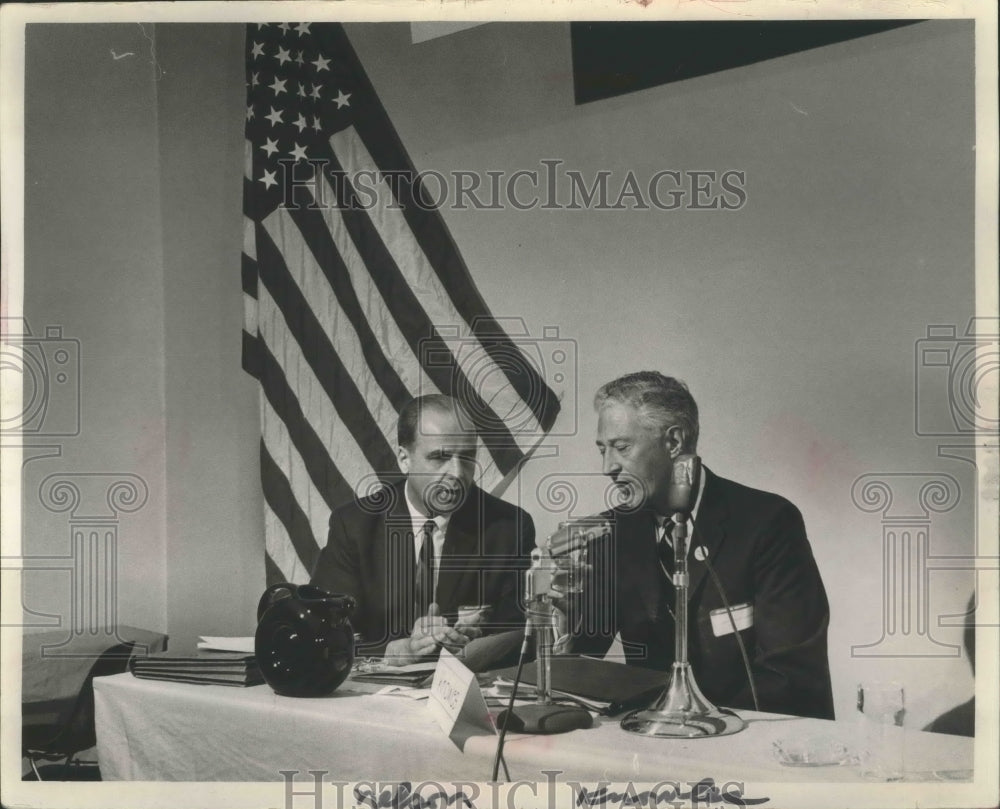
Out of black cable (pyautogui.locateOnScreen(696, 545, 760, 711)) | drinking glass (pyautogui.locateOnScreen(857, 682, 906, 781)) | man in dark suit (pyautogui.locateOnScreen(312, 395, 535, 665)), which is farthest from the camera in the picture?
man in dark suit (pyautogui.locateOnScreen(312, 395, 535, 665))

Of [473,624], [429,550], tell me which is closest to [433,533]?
[429,550]

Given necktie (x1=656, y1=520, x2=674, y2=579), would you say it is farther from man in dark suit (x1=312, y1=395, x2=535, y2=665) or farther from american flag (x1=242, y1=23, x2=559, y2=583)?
american flag (x1=242, y1=23, x2=559, y2=583)

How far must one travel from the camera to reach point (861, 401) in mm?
2717

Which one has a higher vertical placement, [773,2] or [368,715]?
[773,2]

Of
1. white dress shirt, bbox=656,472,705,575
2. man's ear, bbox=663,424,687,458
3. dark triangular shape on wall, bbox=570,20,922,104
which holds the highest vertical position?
dark triangular shape on wall, bbox=570,20,922,104

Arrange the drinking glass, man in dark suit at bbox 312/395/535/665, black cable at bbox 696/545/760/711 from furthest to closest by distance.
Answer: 1. man in dark suit at bbox 312/395/535/665
2. black cable at bbox 696/545/760/711
3. the drinking glass

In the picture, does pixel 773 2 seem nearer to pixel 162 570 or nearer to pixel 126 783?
pixel 162 570

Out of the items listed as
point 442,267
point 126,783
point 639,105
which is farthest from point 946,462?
point 126,783

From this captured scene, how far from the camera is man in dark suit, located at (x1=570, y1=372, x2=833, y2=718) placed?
8.82ft

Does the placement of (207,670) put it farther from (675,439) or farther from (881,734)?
(881,734)

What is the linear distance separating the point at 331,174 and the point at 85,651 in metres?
1.39

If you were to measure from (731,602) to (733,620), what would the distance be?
1.7 inches

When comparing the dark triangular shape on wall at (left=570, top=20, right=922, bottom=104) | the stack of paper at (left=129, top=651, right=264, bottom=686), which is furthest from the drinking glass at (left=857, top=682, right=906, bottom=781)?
the dark triangular shape on wall at (left=570, top=20, right=922, bottom=104)

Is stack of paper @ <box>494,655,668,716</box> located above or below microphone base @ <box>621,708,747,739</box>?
above
